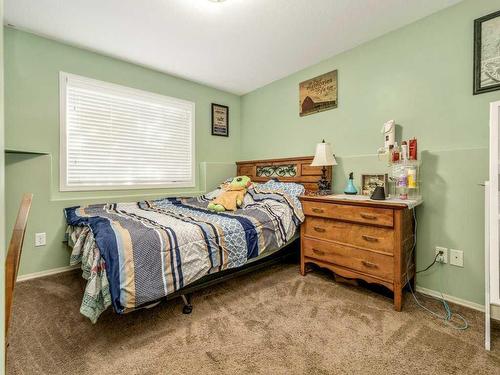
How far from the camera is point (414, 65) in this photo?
6.84ft

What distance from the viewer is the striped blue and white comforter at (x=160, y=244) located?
134cm

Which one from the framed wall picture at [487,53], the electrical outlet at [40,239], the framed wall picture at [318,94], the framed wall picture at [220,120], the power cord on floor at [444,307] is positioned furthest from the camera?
the framed wall picture at [220,120]

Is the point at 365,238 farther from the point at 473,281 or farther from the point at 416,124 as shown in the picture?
the point at 416,124

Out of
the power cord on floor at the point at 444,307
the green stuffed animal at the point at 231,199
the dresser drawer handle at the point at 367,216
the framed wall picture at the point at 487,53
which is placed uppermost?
the framed wall picture at the point at 487,53

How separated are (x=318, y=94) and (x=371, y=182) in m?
1.19

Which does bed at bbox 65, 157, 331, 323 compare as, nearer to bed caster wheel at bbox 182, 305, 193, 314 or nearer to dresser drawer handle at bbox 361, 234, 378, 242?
bed caster wheel at bbox 182, 305, 193, 314

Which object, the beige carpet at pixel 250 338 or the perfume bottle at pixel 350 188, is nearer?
the beige carpet at pixel 250 338

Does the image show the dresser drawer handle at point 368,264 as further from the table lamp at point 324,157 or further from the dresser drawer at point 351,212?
the table lamp at point 324,157

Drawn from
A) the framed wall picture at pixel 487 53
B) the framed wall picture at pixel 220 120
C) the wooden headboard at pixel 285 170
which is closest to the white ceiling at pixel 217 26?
the framed wall picture at pixel 487 53

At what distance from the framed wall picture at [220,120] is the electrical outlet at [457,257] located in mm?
2997

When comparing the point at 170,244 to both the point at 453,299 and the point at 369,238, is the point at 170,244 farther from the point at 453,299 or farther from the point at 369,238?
the point at 453,299

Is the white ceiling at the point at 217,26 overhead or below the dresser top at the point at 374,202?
overhead

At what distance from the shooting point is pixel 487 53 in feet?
5.68

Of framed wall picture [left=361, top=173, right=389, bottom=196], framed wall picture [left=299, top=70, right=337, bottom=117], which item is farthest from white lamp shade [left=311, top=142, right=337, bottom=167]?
framed wall picture [left=299, top=70, right=337, bottom=117]
